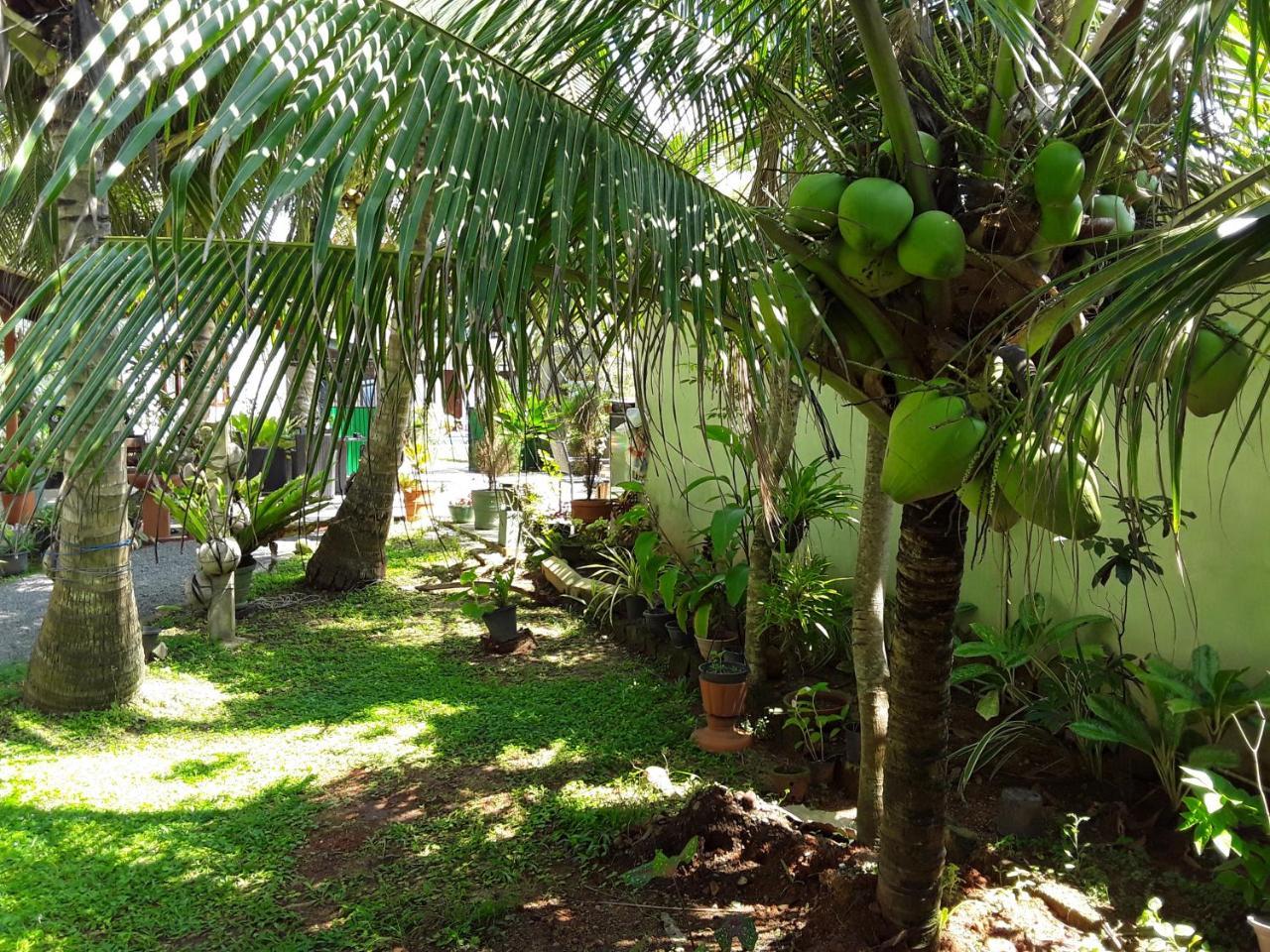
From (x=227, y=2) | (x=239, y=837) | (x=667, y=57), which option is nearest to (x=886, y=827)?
(x=667, y=57)

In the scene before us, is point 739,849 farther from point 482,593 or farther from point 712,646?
point 482,593

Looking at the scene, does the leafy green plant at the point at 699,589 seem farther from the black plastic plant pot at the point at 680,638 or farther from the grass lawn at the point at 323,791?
the grass lawn at the point at 323,791

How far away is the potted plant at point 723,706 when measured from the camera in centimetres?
401

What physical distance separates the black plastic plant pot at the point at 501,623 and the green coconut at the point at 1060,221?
15.0 ft

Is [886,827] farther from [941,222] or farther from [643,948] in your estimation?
[941,222]

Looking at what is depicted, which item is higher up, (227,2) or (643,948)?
(227,2)

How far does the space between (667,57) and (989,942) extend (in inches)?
91.3

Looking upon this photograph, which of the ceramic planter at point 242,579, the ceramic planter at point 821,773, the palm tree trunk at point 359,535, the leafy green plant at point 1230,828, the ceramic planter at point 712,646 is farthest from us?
the palm tree trunk at point 359,535

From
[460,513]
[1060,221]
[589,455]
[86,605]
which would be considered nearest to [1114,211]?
[1060,221]

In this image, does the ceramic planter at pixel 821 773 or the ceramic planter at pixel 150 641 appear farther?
the ceramic planter at pixel 150 641

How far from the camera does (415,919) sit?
2.81m

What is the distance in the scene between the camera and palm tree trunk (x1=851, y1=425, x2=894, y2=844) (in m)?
Answer: 2.77

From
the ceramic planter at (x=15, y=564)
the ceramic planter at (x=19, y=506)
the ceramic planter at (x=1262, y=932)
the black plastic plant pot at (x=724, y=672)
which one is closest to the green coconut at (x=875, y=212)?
the ceramic planter at (x=19, y=506)

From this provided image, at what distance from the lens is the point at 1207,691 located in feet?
10.3
